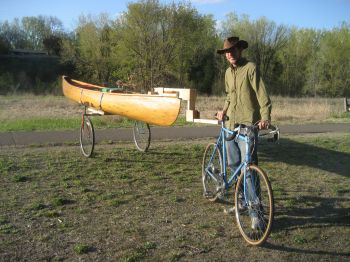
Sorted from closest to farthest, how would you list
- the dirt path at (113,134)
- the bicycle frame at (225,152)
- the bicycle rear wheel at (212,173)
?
the bicycle frame at (225,152) → the bicycle rear wheel at (212,173) → the dirt path at (113,134)

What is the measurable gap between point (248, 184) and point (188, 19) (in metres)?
40.0

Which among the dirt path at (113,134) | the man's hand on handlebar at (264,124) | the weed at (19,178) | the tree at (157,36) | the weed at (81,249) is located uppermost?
the tree at (157,36)

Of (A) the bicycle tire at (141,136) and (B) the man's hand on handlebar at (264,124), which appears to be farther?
(A) the bicycle tire at (141,136)

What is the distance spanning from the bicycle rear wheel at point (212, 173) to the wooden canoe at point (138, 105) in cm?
125

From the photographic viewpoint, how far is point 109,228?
4.84 metres

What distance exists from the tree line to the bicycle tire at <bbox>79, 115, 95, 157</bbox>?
29.7 meters

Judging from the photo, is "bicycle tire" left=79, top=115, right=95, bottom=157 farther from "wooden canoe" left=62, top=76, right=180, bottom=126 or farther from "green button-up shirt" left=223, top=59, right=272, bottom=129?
"green button-up shirt" left=223, top=59, right=272, bottom=129

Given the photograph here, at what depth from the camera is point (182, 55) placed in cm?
4450

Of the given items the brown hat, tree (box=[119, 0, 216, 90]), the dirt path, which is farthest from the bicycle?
tree (box=[119, 0, 216, 90])

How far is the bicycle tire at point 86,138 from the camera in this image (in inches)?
341

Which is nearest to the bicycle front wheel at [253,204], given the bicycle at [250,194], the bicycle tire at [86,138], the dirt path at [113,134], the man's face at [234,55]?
the bicycle at [250,194]

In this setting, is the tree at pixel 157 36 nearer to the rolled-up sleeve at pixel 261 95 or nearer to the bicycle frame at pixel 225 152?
the bicycle frame at pixel 225 152

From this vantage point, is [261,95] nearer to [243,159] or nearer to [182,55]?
[243,159]

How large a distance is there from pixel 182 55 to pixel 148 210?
131ft
